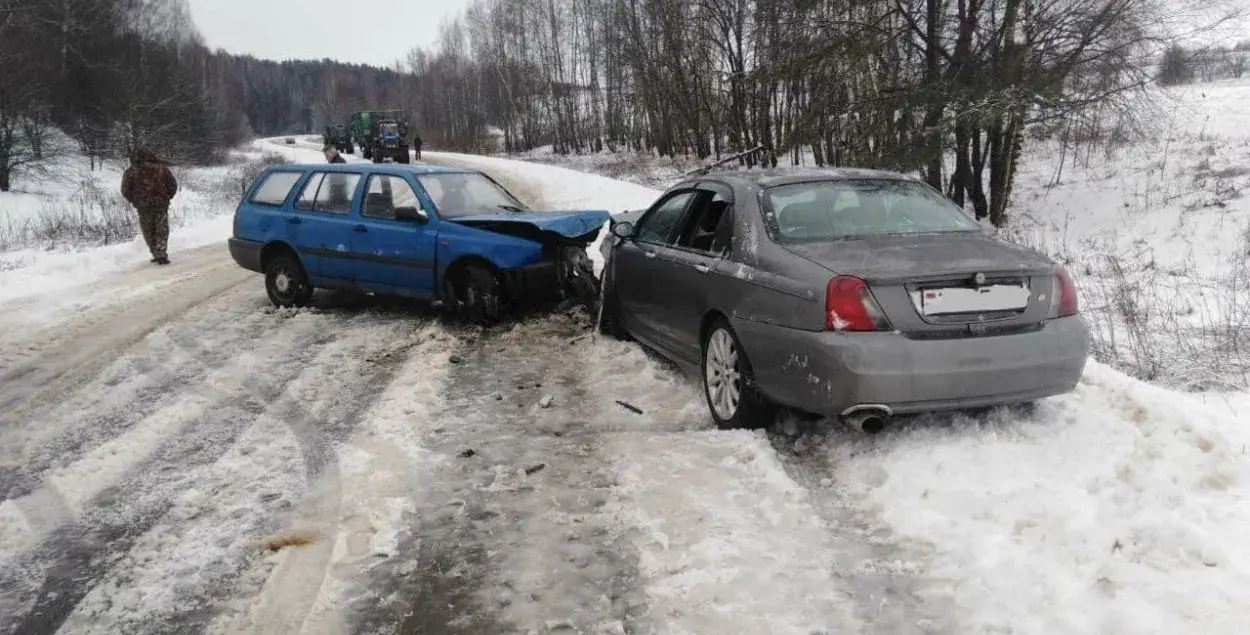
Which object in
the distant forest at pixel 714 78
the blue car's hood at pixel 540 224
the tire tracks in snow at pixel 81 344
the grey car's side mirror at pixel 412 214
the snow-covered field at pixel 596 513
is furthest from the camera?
the distant forest at pixel 714 78

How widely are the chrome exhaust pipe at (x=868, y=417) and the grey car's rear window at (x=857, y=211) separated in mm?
1053

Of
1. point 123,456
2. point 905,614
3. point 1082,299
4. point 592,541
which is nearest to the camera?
point 905,614

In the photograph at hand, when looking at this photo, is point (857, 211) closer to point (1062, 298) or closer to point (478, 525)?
point (1062, 298)

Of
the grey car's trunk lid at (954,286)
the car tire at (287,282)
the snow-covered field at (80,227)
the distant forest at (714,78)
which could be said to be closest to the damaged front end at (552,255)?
the car tire at (287,282)

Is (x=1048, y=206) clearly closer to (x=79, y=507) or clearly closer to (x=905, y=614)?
(x=905, y=614)

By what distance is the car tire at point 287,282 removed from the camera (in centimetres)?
852

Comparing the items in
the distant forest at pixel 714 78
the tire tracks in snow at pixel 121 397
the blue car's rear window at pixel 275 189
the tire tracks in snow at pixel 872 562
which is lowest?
the tire tracks in snow at pixel 872 562

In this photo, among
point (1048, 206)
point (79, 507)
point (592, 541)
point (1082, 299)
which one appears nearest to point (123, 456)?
point (79, 507)

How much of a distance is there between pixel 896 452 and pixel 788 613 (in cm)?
145

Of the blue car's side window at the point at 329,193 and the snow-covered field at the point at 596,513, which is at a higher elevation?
the blue car's side window at the point at 329,193

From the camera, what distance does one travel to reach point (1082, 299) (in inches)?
322

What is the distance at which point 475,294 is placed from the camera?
24.6 feet

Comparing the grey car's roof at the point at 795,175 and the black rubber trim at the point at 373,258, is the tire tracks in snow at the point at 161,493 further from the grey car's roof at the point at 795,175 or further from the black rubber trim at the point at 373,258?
the grey car's roof at the point at 795,175

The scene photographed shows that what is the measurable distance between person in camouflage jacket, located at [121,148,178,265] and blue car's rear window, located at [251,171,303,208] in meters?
4.11
